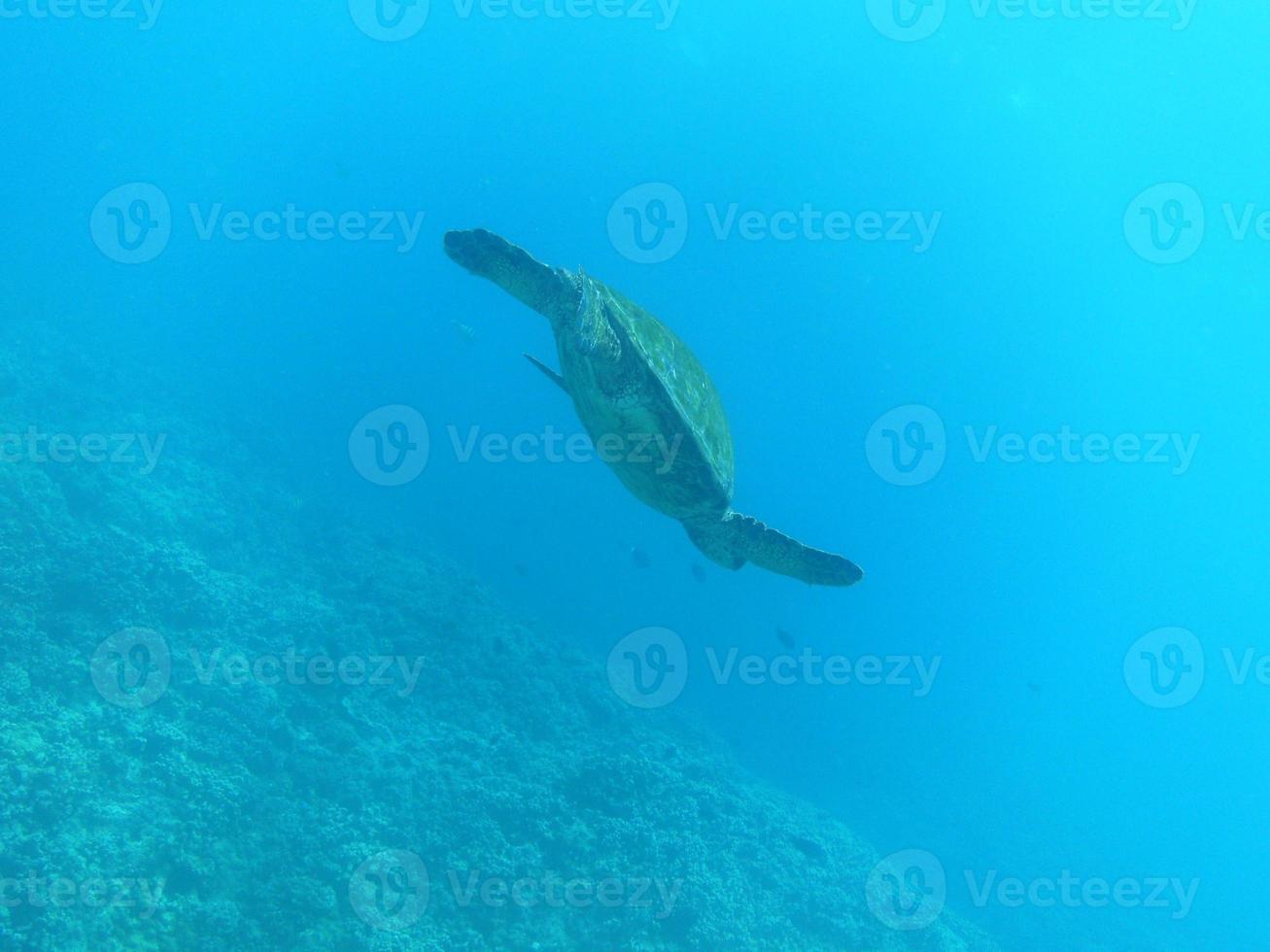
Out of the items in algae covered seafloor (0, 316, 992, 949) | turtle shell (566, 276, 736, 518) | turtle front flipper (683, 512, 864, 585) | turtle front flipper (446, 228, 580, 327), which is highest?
turtle front flipper (446, 228, 580, 327)

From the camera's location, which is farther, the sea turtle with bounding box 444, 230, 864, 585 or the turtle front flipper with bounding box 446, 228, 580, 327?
the turtle front flipper with bounding box 446, 228, 580, 327

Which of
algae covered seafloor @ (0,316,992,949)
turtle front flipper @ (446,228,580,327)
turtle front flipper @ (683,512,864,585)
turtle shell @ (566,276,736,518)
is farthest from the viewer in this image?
algae covered seafloor @ (0,316,992,949)

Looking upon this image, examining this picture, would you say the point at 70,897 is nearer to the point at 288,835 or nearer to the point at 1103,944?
the point at 288,835

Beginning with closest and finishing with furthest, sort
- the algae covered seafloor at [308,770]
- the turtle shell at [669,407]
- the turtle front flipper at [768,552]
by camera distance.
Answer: the turtle shell at [669,407]
the turtle front flipper at [768,552]
the algae covered seafloor at [308,770]

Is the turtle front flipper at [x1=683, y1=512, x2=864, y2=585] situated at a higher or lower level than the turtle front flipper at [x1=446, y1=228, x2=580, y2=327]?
lower

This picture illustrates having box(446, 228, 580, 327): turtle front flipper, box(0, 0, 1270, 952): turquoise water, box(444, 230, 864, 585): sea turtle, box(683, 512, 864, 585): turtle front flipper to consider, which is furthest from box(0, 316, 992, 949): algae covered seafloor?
box(446, 228, 580, 327): turtle front flipper

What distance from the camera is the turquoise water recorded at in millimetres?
9133

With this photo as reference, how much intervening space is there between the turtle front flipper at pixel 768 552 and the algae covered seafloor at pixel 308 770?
5.67 meters

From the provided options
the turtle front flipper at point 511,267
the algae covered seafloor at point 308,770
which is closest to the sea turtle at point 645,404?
the turtle front flipper at point 511,267

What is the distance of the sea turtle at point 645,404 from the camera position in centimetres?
541

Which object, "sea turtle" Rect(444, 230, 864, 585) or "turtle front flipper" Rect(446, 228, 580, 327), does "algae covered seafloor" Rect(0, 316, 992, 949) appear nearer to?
"sea turtle" Rect(444, 230, 864, 585)

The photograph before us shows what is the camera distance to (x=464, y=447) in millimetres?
31344

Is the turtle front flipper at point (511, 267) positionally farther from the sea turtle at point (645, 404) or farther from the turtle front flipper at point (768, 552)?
the turtle front flipper at point (768, 552)

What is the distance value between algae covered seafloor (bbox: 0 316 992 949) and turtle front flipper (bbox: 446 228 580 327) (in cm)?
699
